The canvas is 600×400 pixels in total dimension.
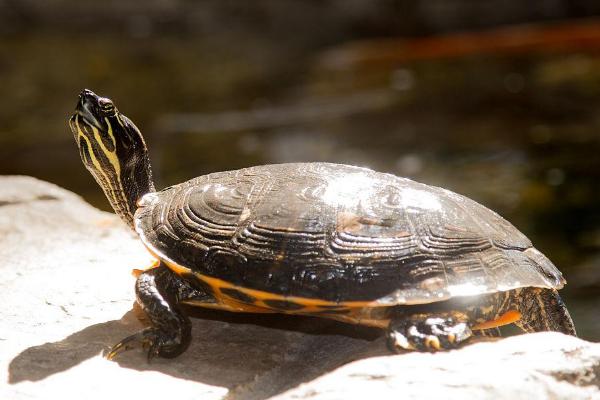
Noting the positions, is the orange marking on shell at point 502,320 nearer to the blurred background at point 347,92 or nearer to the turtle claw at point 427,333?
the turtle claw at point 427,333

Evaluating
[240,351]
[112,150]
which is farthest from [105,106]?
[240,351]

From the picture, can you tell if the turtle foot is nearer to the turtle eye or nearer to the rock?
the rock

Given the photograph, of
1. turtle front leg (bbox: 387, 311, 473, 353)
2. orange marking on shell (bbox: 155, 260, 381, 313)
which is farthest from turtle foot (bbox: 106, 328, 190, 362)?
turtle front leg (bbox: 387, 311, 473, 353)

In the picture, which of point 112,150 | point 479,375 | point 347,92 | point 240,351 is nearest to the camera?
point 479,375

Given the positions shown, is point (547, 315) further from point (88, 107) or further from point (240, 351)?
point (88, 107)

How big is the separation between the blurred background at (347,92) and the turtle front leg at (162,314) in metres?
→ 2.56

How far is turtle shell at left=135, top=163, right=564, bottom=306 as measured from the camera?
9.39ft

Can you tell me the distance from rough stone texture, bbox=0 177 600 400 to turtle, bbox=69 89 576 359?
0.14 m

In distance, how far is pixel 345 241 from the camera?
9.66 feet

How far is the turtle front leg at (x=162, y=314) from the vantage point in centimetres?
304

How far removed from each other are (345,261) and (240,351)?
0.62m

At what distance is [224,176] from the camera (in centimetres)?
346

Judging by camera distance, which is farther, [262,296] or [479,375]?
[262,296]

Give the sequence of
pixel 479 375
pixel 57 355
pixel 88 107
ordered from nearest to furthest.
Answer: pixel 479 375
pixel 57 355
pixel 88 107
